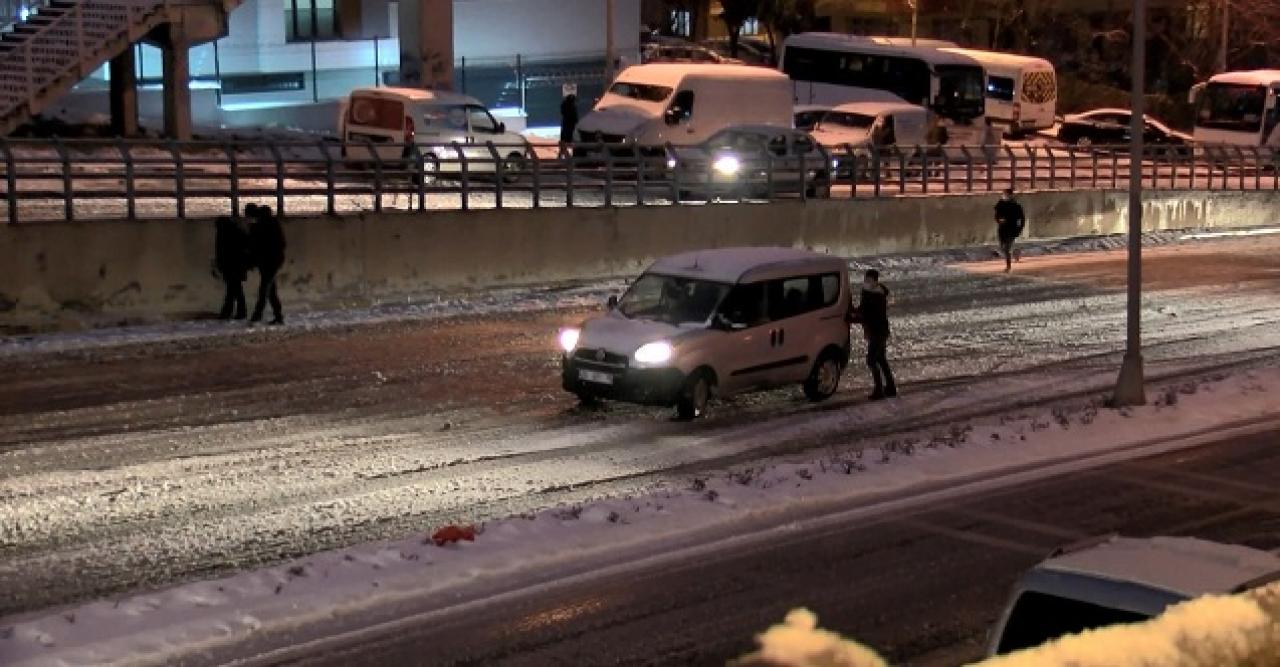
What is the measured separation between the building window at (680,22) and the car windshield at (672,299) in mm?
74090

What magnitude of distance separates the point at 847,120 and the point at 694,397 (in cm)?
2777

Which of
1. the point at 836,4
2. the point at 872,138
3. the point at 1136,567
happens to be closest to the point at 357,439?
the point at 1136,567

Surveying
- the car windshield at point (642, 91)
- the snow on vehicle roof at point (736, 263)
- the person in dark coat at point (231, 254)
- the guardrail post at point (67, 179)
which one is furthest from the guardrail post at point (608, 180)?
the car windshield at point (642, 91)

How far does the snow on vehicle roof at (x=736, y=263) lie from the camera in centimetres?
1923

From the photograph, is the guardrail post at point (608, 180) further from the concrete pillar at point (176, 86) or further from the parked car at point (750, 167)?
the concrete pillar at point (176, 86)

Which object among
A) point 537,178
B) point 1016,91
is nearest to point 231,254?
point 537,178

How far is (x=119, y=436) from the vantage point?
16.7m

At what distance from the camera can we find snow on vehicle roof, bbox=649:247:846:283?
1923cm

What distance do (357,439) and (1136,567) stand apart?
35.4 ft

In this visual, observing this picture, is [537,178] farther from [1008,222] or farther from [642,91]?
[642,91]

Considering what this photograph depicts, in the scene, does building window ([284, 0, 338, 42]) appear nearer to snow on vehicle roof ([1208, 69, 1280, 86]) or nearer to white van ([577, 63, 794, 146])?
white van ([577, 63, 794, 146])

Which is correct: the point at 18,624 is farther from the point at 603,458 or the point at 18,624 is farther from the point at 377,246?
the point at 377,246

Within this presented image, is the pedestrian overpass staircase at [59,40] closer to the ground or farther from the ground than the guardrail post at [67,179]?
farther from the ground

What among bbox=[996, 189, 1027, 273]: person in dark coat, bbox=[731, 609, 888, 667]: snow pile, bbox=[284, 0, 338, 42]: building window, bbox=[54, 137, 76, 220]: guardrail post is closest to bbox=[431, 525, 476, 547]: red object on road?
bbox=[731, 609, 888, 667]: snow pile
